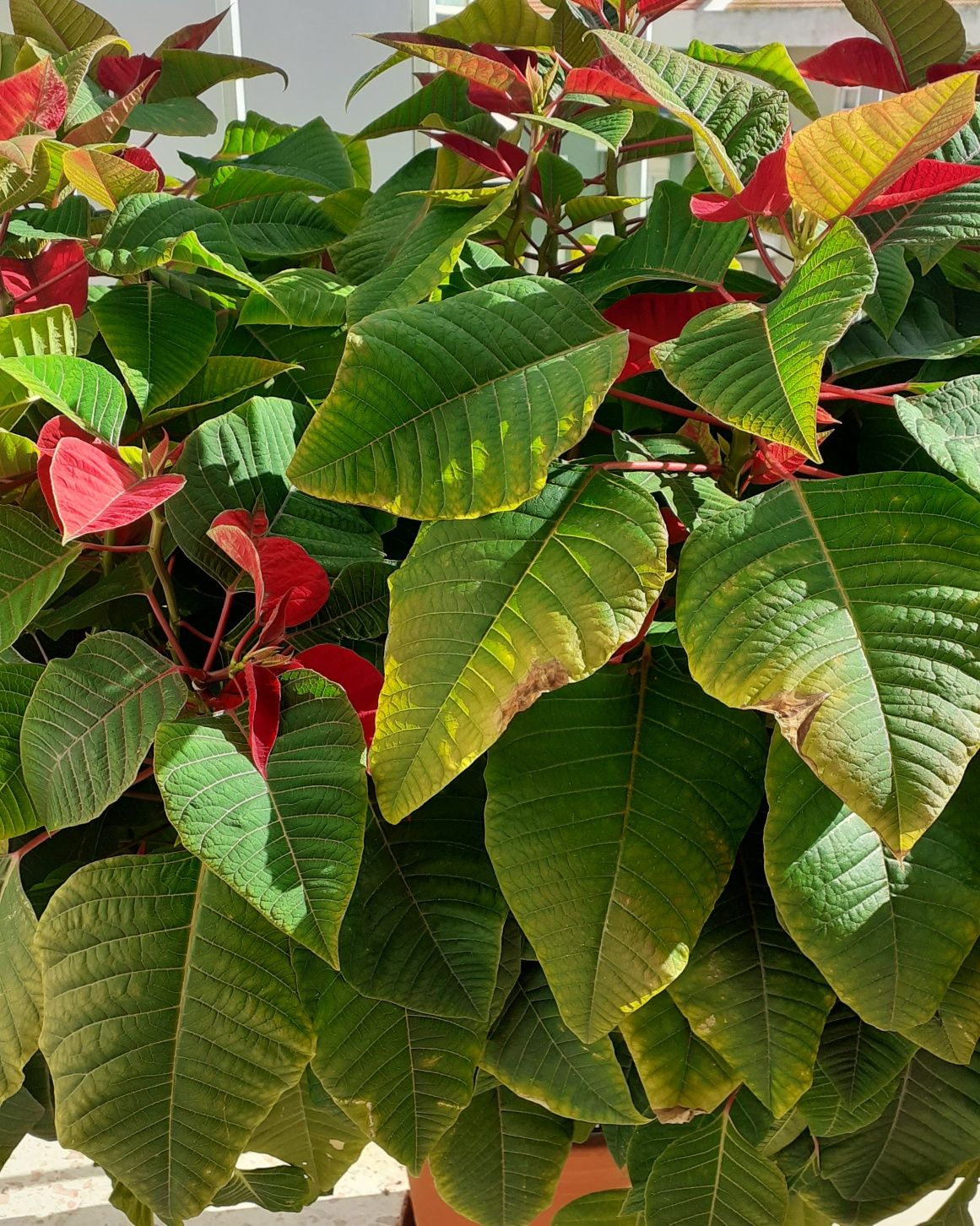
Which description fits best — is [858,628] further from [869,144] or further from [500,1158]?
[500,1158]

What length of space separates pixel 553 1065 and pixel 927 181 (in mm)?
427

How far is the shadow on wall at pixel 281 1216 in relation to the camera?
1.12 metres

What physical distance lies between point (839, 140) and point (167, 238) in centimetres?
32

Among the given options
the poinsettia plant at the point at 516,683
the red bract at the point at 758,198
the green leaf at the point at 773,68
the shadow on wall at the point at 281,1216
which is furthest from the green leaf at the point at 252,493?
the shadow on wall at the point at 281,1216

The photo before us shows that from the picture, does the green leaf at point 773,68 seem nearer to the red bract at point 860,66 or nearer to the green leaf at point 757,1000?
the red bract at point 860,66

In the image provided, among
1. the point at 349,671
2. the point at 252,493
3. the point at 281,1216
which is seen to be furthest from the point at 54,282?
the point at 281,1216

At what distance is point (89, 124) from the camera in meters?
0.64

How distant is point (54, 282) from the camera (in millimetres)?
584

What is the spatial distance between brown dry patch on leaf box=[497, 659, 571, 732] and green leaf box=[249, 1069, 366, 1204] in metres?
0.31

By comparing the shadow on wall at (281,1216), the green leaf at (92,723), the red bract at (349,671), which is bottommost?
the shadow on wall at (281,1216)

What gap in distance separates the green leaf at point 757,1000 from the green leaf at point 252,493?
0.25m

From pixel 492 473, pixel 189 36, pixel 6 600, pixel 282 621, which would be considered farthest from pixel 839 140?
pixel 189 36

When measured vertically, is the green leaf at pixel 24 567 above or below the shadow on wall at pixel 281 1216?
above

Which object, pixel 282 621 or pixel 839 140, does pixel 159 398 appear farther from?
pixel 839 140
